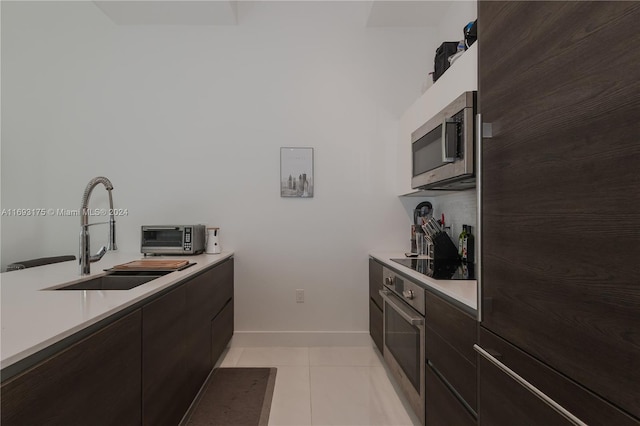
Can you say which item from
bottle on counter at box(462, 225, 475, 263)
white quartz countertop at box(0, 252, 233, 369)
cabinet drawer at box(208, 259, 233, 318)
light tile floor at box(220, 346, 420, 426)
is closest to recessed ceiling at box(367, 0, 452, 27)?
bottle on counter at box(462, 225, 475, 263)

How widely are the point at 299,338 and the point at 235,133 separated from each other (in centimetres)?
188

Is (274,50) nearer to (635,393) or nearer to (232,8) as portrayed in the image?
(232,8)

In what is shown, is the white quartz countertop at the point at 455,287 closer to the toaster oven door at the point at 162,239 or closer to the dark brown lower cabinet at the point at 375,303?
the dark brown lower cabinet at the point at 375,303

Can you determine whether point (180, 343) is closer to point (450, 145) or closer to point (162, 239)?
point (162, 239)

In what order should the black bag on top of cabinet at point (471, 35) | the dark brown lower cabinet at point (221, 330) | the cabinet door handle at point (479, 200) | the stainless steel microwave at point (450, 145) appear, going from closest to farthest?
the cabinet door handle at point (479, 200) < the stainless steel microwave at point (450, 145) < the black bag on top of cabinet at point (471, 35) < the dark brown lower cabinet at point (221, 330)

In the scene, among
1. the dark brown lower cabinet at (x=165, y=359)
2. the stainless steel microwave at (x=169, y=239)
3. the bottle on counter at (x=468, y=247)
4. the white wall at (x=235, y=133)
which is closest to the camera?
the dark brown lower cabinet at (x=165, y=359)

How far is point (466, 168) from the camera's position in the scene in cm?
149

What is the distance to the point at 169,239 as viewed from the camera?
2.49 metres

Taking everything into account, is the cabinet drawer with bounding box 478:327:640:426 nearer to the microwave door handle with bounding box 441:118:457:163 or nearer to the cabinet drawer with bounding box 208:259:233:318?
the microwave door handle with bounding box 441:118:457:163

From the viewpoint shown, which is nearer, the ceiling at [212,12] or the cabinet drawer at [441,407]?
the cabinet drawer at [441,407]

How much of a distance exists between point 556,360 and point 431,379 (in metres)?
0.88

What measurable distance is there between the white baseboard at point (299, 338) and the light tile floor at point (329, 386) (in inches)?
→ 1.8

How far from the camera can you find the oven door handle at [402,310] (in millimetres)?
1538

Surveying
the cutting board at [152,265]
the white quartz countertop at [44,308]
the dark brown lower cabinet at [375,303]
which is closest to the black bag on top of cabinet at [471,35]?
the dark brown lower cabinet at [375,303]
